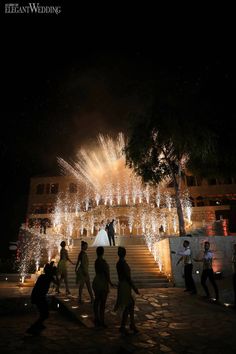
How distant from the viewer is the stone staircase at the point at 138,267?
12.0 meters

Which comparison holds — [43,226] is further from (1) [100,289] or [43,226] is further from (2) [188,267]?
(1) [100,289]

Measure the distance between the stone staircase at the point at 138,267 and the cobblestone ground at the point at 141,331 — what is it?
387 cm

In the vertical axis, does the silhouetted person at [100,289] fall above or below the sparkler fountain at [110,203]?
below

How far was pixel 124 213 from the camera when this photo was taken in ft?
89.7

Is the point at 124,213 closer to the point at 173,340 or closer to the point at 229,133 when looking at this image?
the point at 229,133

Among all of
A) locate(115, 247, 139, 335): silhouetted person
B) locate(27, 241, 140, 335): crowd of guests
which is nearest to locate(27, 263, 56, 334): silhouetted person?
locate(27, 241, 140, 335): crowd of guests

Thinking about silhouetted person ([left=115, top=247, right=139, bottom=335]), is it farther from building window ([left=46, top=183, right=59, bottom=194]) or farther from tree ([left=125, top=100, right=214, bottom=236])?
building window ([left=46, top=183, right=59, bottom=194])

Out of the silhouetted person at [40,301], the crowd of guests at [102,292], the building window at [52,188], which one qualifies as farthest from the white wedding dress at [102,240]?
the building window at [52,188]

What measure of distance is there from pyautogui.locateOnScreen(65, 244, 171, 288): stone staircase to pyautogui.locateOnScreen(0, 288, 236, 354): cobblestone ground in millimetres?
3866

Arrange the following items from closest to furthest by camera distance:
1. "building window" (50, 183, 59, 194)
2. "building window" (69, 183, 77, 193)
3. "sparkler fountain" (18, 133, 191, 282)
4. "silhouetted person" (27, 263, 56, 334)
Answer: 1. "silhouetted person" (27, 263, 56, 334)
2. "sparkler fountain" (18, 133, 191, 282)
3. "building window" (69, 183, 77, 193)
4. "building window" (50, 183, 59, 194)

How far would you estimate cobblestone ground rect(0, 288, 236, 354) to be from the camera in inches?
174

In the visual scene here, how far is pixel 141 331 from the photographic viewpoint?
5281 millimetres

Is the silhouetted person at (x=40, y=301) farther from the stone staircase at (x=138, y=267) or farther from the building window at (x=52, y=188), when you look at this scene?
the building window at (x=52, y=188)

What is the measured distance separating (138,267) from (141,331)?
8505 millimetres
